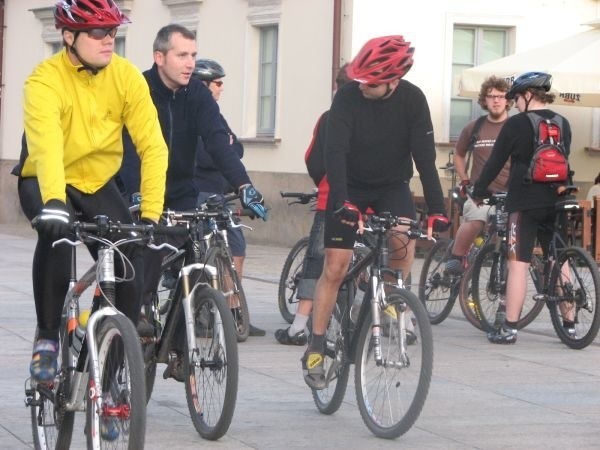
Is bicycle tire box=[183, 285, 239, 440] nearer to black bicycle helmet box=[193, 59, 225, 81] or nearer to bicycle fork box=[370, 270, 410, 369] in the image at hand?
bicycle fork box=[370, 270, 410, 369]

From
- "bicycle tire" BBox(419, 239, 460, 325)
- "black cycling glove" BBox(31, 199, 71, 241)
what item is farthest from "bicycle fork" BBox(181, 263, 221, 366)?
"bicycle tire" BBox(419, 239, 460, 325)

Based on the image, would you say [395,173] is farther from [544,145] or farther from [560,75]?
[560,75]

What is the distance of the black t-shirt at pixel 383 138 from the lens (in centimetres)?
733

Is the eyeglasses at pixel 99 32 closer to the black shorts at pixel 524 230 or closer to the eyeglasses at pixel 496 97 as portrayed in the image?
the black shorts at pixel 524 230

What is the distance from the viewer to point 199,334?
6.74 metres

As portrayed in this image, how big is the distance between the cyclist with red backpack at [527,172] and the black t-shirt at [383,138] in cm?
283

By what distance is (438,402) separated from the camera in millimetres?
7965

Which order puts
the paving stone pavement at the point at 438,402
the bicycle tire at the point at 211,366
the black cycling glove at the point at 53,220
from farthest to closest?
the paving stone pavement at the point at 438,402, the bicycle tire at the point at 211,366, the black cycling glove at the point at 53,220

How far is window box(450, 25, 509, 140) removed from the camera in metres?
21.7

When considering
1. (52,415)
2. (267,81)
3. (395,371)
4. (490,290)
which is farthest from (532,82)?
(267,81)

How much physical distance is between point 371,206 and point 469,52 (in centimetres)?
1443

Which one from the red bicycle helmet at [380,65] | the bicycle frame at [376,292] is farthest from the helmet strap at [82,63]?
the bicycle frame at [376,292]

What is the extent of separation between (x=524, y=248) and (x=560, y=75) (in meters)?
7.29

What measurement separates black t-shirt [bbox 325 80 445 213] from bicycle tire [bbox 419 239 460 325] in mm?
4051
